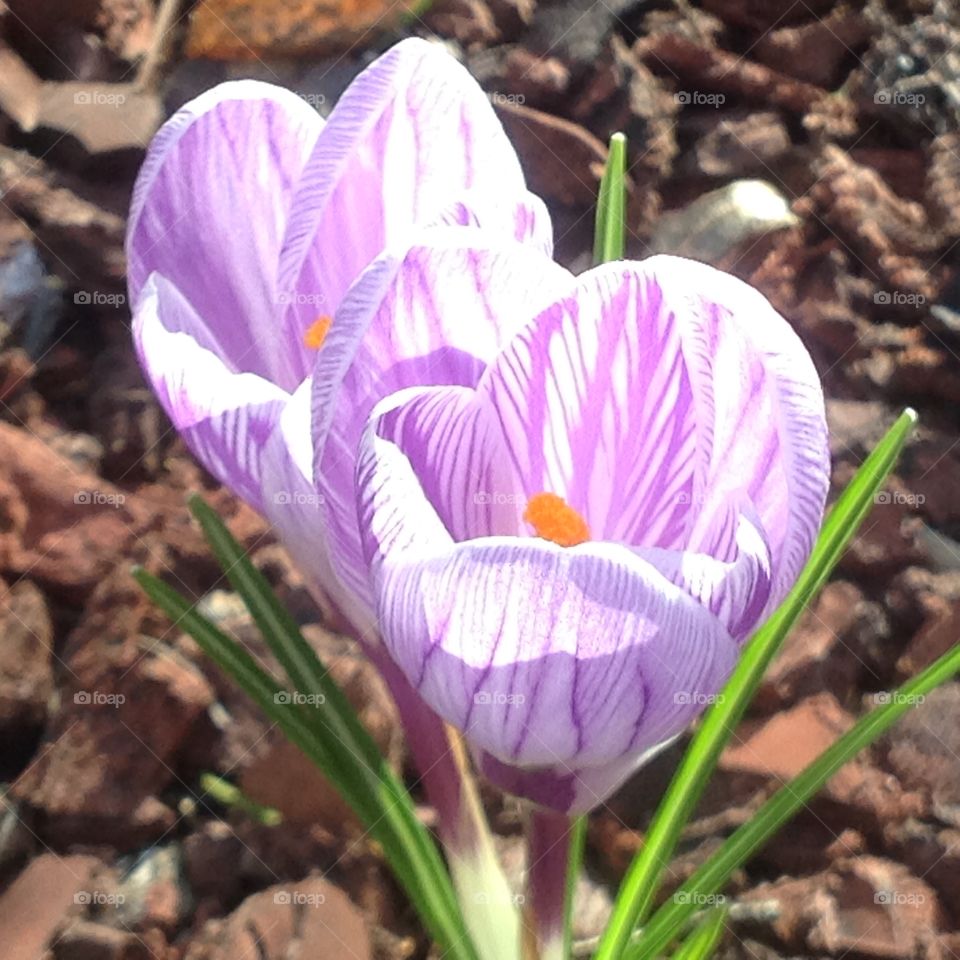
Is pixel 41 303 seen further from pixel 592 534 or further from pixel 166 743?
pixel 592 534

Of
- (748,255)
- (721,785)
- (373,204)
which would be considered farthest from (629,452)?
(748,255)

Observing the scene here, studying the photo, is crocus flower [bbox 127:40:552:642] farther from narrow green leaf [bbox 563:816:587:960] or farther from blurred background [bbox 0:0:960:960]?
blurred background [bbox 0:0:960:960]

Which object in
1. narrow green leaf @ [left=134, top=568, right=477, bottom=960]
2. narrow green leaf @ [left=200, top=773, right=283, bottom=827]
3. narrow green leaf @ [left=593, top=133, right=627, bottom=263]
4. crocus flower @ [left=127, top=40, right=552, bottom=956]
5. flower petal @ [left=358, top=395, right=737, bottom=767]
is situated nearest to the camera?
flower petal @ [left=358, top=395, right=737, bottom=767]

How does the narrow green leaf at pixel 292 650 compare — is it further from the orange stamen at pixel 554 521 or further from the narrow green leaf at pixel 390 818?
the orange stamen at pixel 554 521

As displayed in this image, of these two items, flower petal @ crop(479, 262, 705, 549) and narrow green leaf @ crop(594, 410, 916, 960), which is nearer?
flower petal @ crop(479, 262, 705, 549)

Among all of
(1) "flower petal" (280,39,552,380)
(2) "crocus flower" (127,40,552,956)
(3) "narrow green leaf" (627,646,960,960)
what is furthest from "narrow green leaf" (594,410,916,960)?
(1) "flower petal" (280,39,552,380)

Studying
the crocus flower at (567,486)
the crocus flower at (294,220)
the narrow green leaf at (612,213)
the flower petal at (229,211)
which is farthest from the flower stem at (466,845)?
the narrow green leaf at (612,213)
